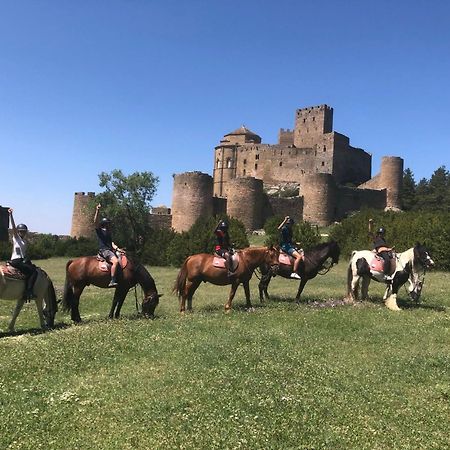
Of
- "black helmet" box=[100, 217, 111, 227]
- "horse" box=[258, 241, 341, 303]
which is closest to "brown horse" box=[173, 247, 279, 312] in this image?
"horse" box=[258, 241, 341, 303]

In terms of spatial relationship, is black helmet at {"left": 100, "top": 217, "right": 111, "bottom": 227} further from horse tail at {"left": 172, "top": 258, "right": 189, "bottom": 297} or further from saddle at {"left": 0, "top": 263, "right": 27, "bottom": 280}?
horse tail at {"left": 172, "top": 258, "right": 189, "bottom": 297}

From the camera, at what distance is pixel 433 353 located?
28.7ft

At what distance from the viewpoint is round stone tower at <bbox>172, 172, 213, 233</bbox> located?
2174 inches

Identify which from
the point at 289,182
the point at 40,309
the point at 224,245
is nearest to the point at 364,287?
the point at 224,245

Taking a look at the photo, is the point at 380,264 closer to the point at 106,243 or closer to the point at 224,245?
the point at 224,245

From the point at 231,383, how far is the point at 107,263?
565 cm

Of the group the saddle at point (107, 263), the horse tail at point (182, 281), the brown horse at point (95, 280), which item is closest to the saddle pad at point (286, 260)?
the horse tail at point (182, 281)

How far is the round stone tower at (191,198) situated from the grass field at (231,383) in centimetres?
4353

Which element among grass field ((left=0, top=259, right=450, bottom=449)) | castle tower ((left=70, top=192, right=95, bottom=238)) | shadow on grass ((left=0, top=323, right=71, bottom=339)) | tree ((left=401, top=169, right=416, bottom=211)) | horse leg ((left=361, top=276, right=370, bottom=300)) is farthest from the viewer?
tree ((left=401, top=169, right=416, bottom=211))

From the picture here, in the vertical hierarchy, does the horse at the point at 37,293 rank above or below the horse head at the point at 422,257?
below

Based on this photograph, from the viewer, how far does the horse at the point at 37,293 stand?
10.5 meters

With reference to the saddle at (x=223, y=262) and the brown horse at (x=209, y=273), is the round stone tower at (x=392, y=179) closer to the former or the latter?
the brown horse at (x=209, y=273)

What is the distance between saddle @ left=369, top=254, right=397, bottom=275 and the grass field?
75.3 inches

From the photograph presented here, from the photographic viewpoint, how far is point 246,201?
54594 mm
